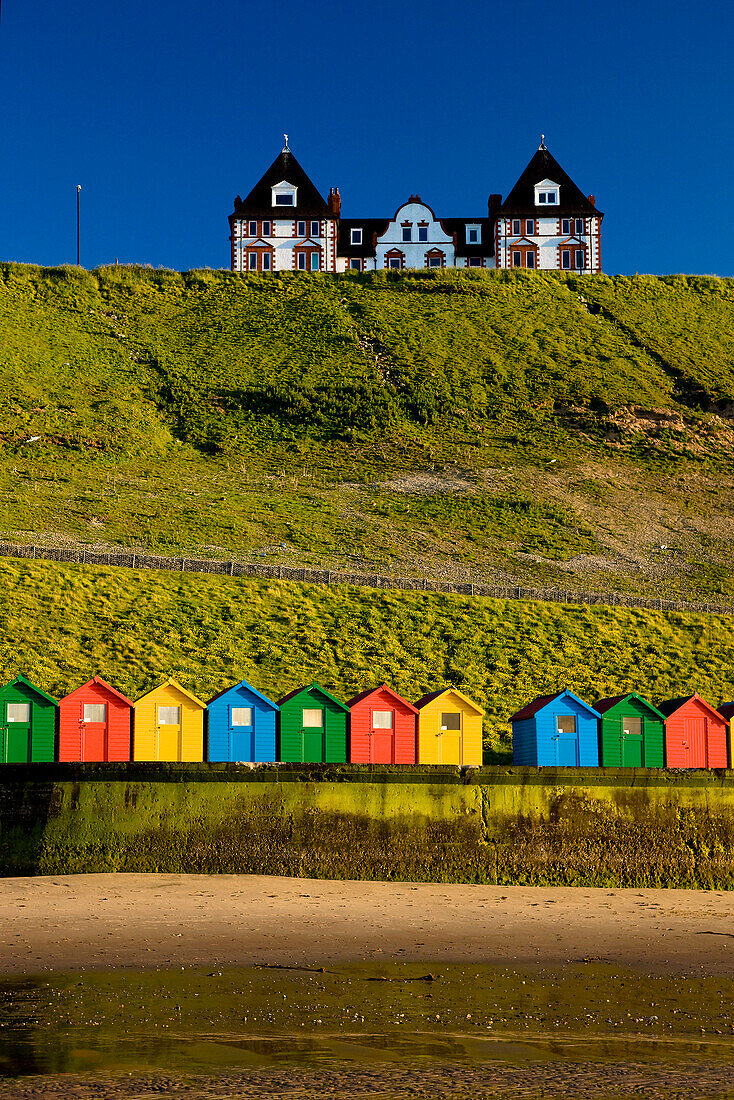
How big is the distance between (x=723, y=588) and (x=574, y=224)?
2654 inches

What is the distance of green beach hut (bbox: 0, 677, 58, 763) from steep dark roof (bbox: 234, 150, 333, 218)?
3636 inches

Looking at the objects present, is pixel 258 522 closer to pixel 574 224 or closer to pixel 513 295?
pixel 513 295

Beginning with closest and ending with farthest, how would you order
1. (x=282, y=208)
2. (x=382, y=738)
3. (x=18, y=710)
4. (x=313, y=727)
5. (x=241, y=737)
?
(x=18, y=710), (x=241, y=737), (x=313, y=727), (x=382, y=738), (x=282, y=208)

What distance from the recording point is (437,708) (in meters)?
27.1

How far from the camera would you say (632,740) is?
2706 centimetres

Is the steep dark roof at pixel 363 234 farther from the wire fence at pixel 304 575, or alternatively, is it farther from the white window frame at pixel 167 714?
the white window frame at pixel 167 714

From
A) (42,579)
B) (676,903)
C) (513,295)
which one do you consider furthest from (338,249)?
(676,903)

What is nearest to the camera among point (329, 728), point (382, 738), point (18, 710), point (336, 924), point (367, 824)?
point (336, 924)

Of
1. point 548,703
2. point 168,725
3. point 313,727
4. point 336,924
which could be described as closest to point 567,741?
point 548,703

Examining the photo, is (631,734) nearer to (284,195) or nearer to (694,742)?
(694,742)

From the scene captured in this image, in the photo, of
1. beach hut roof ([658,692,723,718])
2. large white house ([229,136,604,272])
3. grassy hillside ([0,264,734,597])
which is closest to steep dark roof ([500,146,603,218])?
large white house ([229,136,604,272])

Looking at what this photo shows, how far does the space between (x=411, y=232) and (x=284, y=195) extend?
13334 mm

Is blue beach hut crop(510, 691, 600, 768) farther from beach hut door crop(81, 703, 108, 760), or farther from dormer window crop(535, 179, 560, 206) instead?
dormer window crop(535, 179, 560, 206)

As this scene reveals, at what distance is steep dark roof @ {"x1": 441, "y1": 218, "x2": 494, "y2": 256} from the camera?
113750 mm
